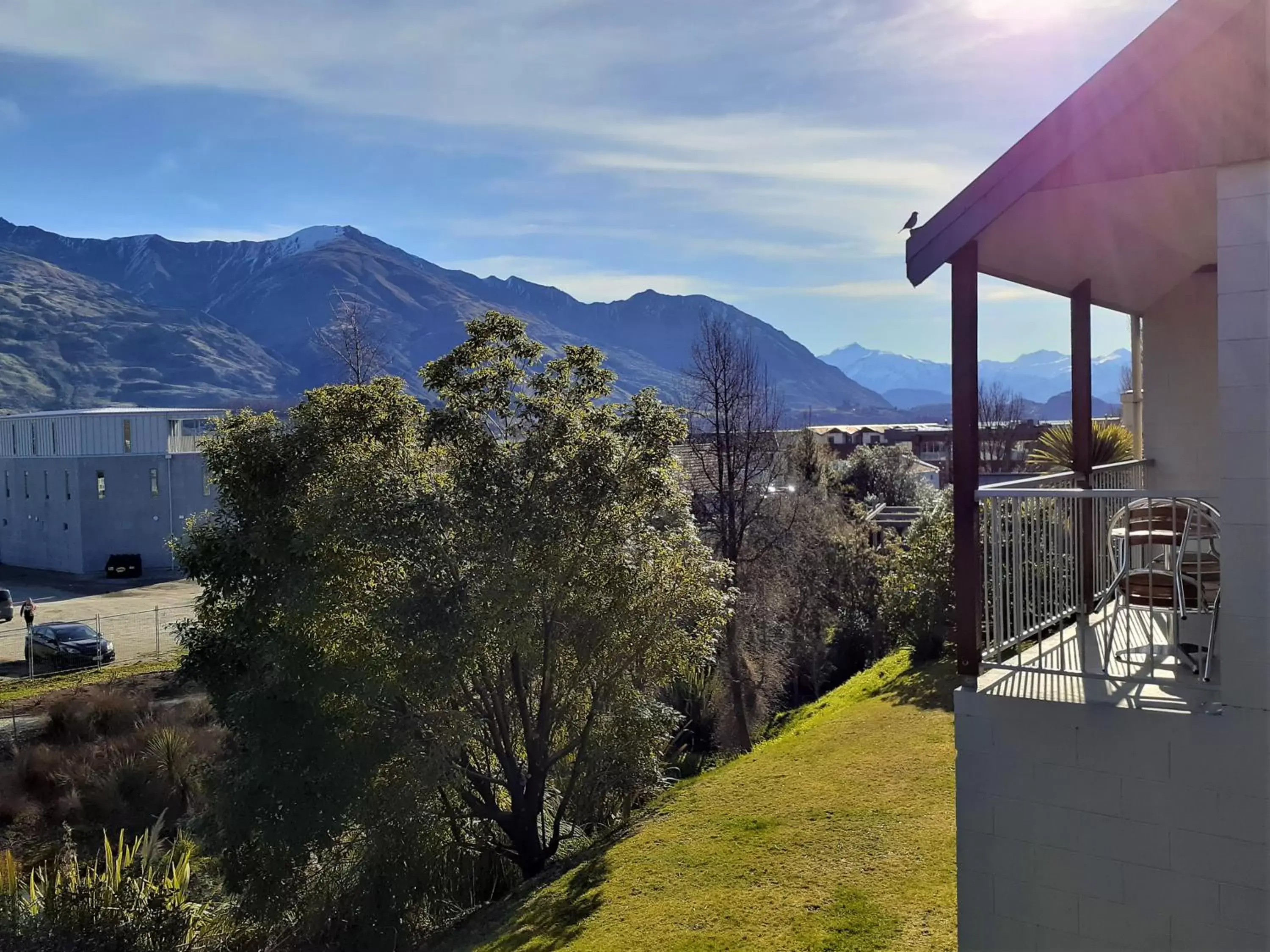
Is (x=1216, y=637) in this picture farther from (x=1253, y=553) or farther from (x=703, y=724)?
(x=703, y=724)

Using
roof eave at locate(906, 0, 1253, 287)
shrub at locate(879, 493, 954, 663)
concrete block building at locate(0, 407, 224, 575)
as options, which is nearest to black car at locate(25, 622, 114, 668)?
shrub at locate(879, 493, 954, 663)

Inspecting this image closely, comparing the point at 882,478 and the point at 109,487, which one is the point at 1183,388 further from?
the point at 109,487

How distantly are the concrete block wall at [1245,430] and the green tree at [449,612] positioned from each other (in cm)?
599

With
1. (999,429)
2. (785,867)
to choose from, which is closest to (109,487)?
(785,867)

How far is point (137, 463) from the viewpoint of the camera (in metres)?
44.5

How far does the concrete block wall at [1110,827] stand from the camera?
4.08 m

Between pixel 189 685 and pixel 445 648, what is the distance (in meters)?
13.2

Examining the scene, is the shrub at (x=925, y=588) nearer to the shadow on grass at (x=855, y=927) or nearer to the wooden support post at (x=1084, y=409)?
the wooden support post at (x=1084, y=409)

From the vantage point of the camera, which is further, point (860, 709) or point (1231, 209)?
point (860, 709)

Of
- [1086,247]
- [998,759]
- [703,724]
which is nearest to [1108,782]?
[998,759]

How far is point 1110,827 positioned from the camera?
14.3ft

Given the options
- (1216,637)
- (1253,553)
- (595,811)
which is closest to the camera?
(1253,553)

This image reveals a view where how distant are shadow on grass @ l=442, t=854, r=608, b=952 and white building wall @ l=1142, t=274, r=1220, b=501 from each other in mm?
6244

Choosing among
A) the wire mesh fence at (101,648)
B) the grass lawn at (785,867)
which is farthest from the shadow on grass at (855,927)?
the wire mesh fence at (101,648)
